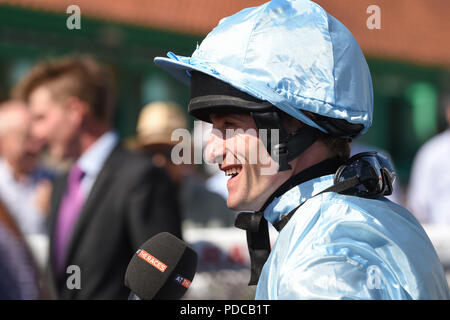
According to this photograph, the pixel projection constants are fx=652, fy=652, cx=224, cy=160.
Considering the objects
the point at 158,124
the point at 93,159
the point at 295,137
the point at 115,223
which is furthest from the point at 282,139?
the point at 158,124

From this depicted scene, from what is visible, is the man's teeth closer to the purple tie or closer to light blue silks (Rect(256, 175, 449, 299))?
light blue silks (Rect(256, 175, 449, 299))

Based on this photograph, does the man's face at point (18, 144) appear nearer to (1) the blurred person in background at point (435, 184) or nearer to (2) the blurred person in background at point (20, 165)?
(2) the blurred person in background at point (20, 165)

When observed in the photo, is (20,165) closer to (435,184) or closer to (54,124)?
(54,124)

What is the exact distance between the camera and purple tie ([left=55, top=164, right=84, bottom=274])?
11.2 ft

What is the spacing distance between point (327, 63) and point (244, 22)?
25cm

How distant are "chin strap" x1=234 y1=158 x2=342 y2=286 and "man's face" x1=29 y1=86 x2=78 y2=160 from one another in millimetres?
2117

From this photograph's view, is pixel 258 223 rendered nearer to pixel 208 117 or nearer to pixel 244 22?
pixel 208 117

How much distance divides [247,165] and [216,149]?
0.11 m

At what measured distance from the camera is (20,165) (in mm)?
5484

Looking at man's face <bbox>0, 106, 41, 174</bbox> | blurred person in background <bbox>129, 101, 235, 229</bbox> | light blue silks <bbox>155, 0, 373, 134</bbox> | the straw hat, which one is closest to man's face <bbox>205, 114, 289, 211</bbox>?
light blue silks <bbox>155, 0, 373, 134</bbox>

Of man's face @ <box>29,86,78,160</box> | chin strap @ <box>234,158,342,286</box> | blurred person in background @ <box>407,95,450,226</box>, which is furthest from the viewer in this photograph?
blurred person in background @ <box>407,95,450,226</box>

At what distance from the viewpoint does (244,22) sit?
1753mm

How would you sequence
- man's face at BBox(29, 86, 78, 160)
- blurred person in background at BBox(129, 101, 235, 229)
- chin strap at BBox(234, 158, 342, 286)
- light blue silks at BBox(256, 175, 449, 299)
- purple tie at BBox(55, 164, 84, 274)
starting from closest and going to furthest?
1. light blue silks at BBox(256, 175, 449, 299)
2. chin strap at BBox(234, 158, 342, 286)
3. purple tie at BBox(55, 164, 84, 274)
4. man's face at BBox(29, 86, 78, 160)
5. blurred person in background at BBox(129, 101, 235, 229)
